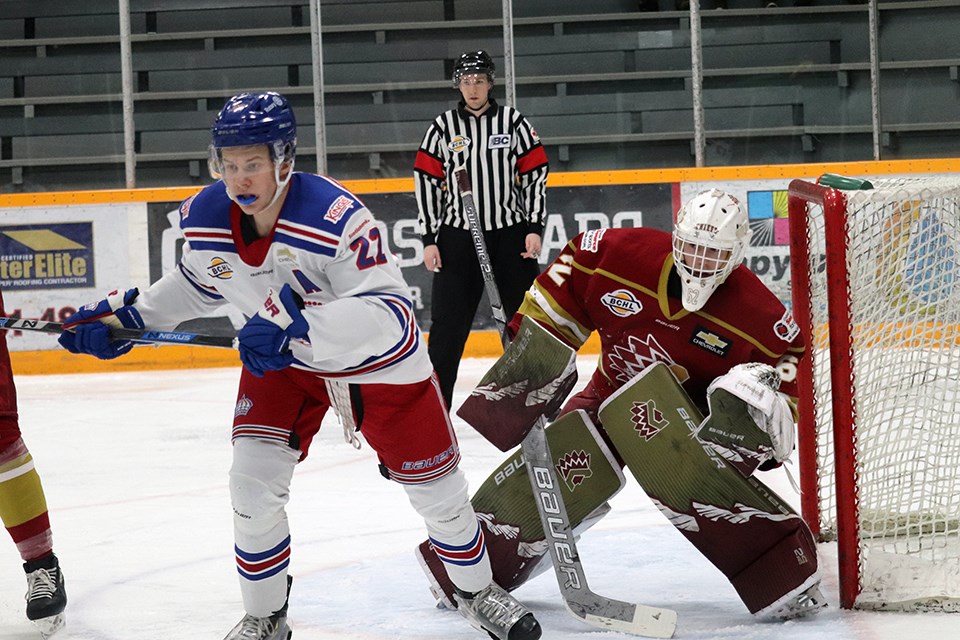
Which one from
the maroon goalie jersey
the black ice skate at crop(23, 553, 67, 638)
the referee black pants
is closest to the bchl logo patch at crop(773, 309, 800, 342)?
the maroon goalie jersey

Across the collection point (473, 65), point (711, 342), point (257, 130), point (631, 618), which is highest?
point (473, 65)

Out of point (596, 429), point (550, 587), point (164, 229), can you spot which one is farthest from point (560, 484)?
point (164, 229)

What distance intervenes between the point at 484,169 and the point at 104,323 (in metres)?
2.22

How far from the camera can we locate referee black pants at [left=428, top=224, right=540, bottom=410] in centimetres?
381

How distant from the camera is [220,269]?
1830 mm

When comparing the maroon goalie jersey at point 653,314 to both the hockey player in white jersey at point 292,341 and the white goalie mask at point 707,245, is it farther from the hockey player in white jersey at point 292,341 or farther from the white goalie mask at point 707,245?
the hockey player in white jersey at point 292,341

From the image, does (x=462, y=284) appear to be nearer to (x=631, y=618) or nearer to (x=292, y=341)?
(x=631, y=618)

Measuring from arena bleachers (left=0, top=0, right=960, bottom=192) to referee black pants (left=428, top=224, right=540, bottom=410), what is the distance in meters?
2.37

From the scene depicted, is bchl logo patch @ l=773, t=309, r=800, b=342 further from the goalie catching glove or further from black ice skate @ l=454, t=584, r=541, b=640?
black ice skate @ l=454, t=584, r=541, b=640

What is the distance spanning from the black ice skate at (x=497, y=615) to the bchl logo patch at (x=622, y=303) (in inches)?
20.6

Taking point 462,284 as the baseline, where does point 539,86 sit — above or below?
above

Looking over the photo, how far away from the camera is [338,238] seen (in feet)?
5.66

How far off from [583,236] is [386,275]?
1.73ft

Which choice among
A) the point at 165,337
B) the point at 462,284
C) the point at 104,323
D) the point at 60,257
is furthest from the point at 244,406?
the point at 60,257
